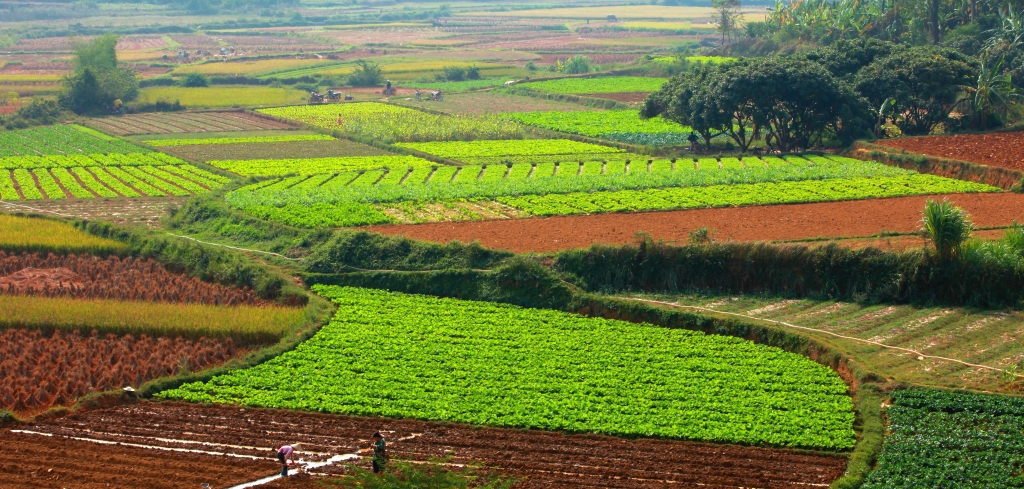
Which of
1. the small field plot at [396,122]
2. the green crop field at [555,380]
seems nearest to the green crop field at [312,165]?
the small field plot at [396,122]

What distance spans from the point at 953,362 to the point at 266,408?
15.2 m

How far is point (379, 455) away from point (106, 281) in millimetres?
18011

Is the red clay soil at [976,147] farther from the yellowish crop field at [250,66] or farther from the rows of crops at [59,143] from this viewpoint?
the yellowish crop field at [250,66]

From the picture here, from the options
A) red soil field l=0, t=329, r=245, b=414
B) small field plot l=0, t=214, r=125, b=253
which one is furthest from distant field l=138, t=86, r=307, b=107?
red soil field l=0, t=329, r=245, b=414

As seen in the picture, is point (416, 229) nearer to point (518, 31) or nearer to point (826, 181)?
point (826, 181)

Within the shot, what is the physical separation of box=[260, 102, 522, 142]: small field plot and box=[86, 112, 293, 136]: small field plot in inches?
87.4

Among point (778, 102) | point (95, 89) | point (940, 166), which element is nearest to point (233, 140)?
point (95, 89)

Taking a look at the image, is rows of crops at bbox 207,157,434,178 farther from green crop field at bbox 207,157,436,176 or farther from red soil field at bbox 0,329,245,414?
red soil field at bbox 0,329,245,414

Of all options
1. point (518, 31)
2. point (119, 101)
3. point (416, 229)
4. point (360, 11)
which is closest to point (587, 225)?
point (416, 229)

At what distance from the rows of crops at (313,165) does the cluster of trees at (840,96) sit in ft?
46.7

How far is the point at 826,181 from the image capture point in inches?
1726

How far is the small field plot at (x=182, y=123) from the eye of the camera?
212 feet

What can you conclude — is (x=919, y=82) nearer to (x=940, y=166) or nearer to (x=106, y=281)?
(x=940, y=166)

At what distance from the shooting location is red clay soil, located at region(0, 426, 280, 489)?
1958 centimetres
